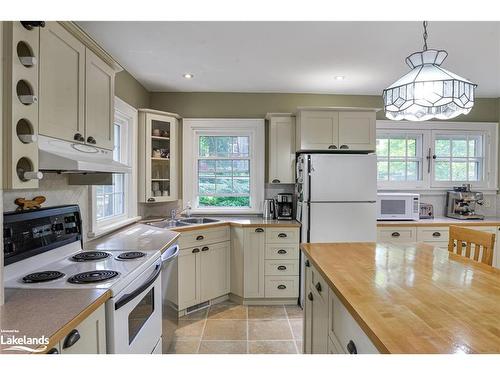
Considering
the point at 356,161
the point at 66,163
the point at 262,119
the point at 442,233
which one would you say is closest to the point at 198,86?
the point at 262,119

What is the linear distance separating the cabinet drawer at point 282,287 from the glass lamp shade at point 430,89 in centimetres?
212

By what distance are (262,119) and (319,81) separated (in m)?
0.79

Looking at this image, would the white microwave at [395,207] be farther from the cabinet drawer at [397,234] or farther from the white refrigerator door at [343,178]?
the white refrigerator door at [343,178]

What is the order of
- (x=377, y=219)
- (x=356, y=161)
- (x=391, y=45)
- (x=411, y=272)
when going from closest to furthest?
(x=411, y=272) → (x=391, y=45) → (x=356, y=161) → (x=377, y=219)

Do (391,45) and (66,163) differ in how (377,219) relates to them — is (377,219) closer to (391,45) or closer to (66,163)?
(391,45)

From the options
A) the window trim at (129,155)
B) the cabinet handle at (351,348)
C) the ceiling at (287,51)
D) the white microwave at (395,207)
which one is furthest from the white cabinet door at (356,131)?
the cabinet handle at (351,348)

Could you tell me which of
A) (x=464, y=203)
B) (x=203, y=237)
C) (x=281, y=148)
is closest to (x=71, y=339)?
(x=203, y=237)

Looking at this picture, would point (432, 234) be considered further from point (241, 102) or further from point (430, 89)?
point (241, 102)

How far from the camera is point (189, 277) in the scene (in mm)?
3004

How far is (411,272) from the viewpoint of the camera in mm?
1531

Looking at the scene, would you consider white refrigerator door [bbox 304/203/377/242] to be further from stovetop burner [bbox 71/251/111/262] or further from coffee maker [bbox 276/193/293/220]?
stovetop burner [bbox 71/251/111/262]

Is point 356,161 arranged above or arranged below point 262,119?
below
